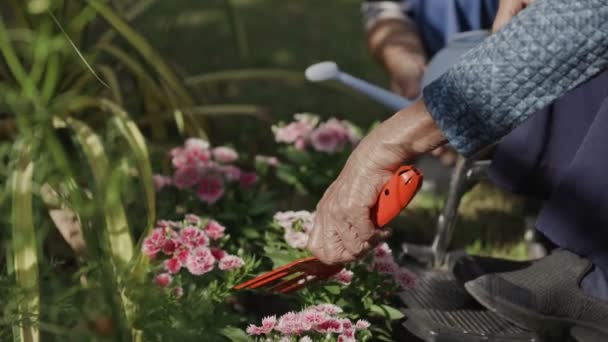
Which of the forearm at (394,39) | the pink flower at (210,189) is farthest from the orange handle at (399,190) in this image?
the forearm at (394,39)

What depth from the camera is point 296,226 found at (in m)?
1.84

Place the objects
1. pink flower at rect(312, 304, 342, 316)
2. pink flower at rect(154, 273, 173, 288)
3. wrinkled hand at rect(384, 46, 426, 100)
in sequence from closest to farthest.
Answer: pink flower at rect(312, 304, 342, 316) → pink flower at rect(154, 273, 173, 288) → wrinkled hand at rect(384, 46, 426, 100)

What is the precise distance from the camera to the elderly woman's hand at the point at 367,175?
4.70 ft

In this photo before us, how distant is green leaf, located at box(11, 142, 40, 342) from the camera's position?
1.48 m

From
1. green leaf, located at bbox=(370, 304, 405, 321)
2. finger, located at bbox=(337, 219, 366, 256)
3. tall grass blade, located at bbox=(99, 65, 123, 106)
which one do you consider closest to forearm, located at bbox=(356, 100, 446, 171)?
finger, located at bbox=(337, 219, 366, 256)

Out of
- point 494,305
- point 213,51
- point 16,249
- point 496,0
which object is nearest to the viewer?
point 16,249

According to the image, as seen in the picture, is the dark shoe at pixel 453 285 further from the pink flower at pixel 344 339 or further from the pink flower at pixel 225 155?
the pink flower at pixel 225 155

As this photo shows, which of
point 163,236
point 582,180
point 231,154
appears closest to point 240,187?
point 231,154

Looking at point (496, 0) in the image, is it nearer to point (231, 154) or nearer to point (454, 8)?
point (454, 8)

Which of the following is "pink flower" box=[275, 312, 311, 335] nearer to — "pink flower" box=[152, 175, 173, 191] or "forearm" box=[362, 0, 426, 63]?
"pink flower" box=[152, 175, 173, 191]

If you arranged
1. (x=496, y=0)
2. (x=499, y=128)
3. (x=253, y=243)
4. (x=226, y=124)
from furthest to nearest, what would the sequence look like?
(x=226, y=124) < (x=496, y=0) < (x=253, y=243) < (x=499, y=128)

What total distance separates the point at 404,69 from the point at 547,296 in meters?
0.81

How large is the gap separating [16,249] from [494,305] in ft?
2.66

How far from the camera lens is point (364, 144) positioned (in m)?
1.47
